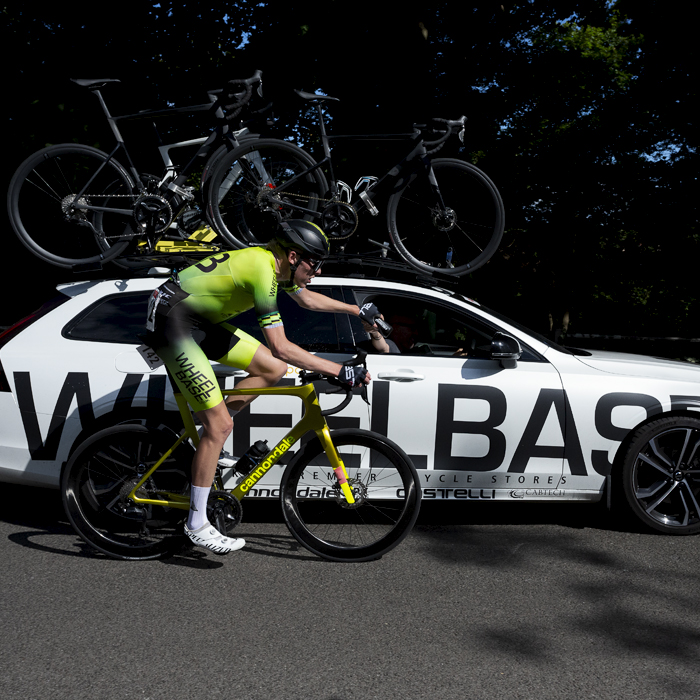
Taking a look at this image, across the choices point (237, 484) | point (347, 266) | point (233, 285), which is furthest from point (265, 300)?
point (347, 266)

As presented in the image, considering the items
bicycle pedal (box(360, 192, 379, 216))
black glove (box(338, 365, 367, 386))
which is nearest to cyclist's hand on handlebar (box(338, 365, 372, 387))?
black glove (box(338, 365, 367, 386))

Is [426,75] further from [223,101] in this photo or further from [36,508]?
[36,508]

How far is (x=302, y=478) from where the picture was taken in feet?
14.3

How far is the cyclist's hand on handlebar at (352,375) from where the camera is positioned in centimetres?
389

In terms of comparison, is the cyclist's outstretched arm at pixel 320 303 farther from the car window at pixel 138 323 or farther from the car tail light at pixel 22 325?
the car tail light at pixel 22 325

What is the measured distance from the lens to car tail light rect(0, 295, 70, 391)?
15.1 ft

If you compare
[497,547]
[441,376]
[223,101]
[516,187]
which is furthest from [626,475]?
[516,187]

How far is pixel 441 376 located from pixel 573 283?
1895 centimetres

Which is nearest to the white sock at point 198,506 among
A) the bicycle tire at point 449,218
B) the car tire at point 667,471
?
the bicycle tire at point 449,218

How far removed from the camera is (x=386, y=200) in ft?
18.4

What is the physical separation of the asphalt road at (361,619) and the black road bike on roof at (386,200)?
207cm

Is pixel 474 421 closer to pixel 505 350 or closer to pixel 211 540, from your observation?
pixel 505 350

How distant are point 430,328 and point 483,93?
10063 millimetres

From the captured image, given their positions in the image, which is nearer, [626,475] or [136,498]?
[136,498]
